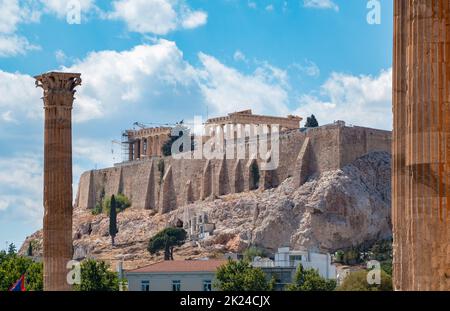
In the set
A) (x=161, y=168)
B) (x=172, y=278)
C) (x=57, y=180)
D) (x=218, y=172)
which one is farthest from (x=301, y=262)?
(x=57, y=180)

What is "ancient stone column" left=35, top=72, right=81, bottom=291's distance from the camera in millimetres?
23266

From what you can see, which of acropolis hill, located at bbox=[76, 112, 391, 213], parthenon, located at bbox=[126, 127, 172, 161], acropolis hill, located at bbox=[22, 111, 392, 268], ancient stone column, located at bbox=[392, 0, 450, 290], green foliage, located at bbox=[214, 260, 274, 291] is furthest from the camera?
parthenon, located at bbox=[126, 127, 172, 161]

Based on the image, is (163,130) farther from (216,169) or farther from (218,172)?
(218,172)

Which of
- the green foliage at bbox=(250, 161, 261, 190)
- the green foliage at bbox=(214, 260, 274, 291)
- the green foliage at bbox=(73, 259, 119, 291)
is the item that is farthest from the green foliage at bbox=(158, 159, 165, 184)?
the green foliage at bbox=(73, 259, 119, 291)

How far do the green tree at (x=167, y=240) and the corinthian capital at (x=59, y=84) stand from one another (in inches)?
2251

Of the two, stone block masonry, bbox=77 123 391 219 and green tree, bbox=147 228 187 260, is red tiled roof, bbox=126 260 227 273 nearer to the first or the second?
stone block masonry, bbox=77 123 391 219

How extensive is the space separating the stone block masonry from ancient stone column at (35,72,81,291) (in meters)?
54.6

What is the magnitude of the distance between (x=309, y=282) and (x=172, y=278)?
685 cm

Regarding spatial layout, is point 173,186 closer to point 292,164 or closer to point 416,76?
point 292,164

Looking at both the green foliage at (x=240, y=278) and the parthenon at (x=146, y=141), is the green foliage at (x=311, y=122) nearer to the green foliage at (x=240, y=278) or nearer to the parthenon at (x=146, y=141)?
the parthenon at (x=146, y=141)

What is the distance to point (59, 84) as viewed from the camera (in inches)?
1003

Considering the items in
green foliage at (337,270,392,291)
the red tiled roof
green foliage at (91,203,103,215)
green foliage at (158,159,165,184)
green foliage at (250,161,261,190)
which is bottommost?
green foliage at (337,270,392,291)
